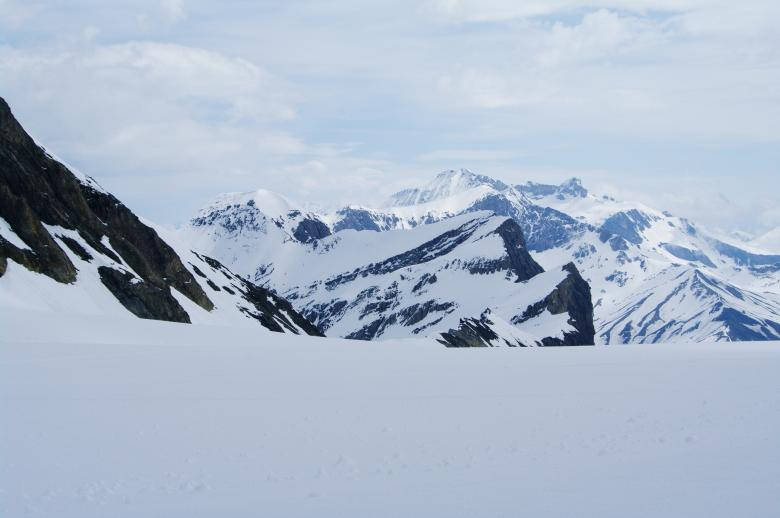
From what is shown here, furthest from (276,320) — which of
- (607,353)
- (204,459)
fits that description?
(204,459)

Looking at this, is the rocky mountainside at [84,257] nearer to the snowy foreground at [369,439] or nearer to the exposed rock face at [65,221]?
the exposed rock face at [65,221]

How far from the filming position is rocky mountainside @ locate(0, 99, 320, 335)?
202ft

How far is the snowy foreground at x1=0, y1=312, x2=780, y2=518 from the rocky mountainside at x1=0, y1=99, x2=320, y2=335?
1112 inches

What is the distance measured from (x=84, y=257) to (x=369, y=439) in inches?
2340

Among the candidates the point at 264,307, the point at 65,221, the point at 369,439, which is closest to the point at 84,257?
the point at 65,221

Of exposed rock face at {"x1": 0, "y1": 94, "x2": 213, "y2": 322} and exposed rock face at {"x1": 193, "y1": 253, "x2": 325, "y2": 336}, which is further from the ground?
exposed rock face at {"x1": 0, "y1": 94, "x2": 213, "y2": 322}

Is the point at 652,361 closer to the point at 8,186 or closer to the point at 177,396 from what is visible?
the point at 177,396

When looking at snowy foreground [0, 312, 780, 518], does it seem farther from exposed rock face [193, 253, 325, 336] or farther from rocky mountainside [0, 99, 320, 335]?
exposed rock face [193, 253, 325, 336]

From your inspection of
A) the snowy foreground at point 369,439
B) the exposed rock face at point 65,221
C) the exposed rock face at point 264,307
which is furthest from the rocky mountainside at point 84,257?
the snowy foreground at point 369,439

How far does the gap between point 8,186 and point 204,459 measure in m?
60.9

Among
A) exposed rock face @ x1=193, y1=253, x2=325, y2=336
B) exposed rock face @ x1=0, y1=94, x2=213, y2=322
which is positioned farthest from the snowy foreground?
exposed rock face @ x1=193, y1=253, x2=325, y2=336

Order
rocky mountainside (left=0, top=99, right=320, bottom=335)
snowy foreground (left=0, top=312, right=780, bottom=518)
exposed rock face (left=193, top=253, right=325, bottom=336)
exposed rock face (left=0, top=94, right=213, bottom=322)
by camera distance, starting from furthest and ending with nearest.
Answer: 1. exposed rock face (left=193, top=253, right=325, bottom=336)
2. exposed rock face (left=0, top=94, right=213, bottom=322)
3. rocky mountainside (left=0, top=99, right=320, bottom=335)
4. snowy foreground (left=0, top=312, right=780, bottom=518)

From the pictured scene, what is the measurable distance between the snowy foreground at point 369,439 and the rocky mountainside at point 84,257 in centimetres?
2824

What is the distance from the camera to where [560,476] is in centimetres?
1797
